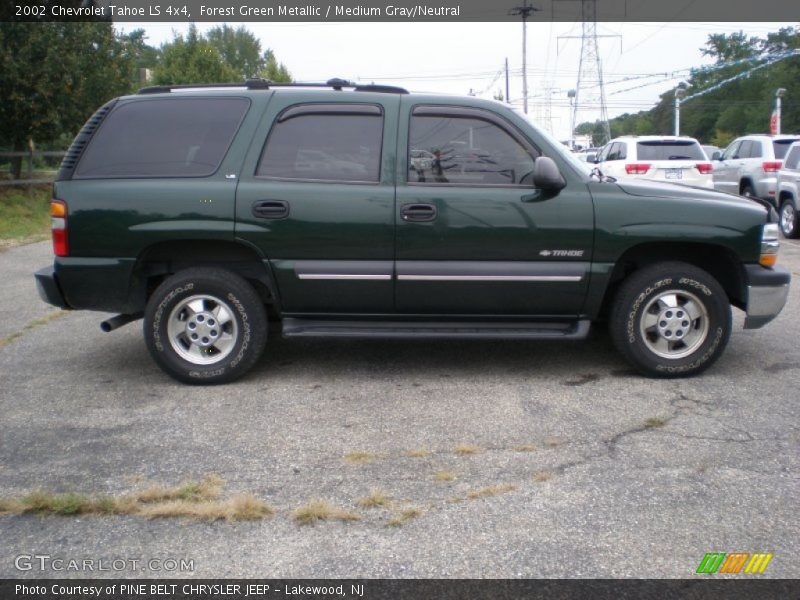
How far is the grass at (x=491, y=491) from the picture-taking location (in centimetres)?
375

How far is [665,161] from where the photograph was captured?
14438mm

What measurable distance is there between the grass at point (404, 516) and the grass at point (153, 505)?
0.55 metres

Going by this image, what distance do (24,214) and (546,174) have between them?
52.5ft

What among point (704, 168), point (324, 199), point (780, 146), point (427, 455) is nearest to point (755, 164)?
point (780, 146)

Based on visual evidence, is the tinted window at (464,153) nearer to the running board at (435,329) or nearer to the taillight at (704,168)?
the running board at (435,329)

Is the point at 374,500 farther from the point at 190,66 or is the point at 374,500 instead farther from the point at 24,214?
the point at 190,66

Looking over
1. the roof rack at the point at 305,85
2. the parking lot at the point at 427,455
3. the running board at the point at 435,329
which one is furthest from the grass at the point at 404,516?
the roof rack at the point at 305,85

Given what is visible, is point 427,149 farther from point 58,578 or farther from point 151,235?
point 58,578

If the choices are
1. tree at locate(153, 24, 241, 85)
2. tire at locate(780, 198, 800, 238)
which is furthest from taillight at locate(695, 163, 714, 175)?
tree at locate(153, 24, 241, 85)

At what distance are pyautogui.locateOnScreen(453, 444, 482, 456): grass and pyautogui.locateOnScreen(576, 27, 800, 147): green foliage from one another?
63596 millimetres

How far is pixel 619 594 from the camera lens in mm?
2938

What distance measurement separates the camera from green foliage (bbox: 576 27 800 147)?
61.8 meters

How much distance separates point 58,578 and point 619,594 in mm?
2124

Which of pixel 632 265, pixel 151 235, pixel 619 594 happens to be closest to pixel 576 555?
pixel 619 594
